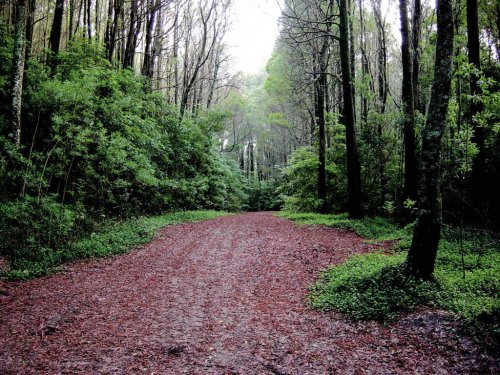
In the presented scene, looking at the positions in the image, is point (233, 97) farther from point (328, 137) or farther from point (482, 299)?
point (482, 299)

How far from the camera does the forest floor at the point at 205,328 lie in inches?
152

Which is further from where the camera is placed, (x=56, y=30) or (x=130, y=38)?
(x=130, y=38)

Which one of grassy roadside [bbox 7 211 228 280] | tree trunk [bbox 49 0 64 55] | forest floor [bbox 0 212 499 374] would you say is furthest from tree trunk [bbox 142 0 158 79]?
forest floor [bbox 0 212 499 374]

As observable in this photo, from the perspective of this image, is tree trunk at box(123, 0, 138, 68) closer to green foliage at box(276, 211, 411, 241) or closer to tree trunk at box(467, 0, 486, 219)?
green foliage at box(276, 211, 411, 241)

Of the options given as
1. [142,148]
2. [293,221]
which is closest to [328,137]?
[293,221]

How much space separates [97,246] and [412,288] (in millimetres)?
7682

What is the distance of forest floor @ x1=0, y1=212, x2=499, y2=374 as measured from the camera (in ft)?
12.7

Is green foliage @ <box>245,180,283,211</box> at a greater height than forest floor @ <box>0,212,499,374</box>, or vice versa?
green foliage @ <box>245,180,283,211</box>

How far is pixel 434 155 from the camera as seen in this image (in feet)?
17.9

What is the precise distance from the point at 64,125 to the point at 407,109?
10.8 meters

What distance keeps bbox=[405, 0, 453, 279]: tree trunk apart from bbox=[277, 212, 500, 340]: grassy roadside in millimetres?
404

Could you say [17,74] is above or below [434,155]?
above

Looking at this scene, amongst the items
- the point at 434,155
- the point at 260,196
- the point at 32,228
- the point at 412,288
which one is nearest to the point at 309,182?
the point at 434,155

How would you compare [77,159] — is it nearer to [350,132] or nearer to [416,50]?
[350,132]
